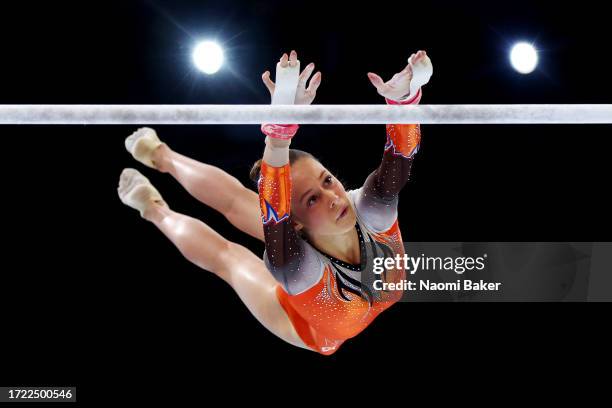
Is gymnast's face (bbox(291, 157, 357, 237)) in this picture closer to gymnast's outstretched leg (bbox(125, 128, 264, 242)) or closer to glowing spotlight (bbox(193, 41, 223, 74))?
gymnast's outstretched leg (bbox(125, 128, 264, 242))

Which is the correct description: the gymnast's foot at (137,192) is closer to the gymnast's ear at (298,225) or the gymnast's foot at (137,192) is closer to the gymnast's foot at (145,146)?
the gymnast's foot at (145,146)

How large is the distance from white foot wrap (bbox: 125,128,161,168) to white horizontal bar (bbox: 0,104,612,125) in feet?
4.99

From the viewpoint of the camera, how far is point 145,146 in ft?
12.8

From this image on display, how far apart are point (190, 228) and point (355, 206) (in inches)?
42.6

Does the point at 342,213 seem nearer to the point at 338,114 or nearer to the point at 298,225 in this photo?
the point at 298,225

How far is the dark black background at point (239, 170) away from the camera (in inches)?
152

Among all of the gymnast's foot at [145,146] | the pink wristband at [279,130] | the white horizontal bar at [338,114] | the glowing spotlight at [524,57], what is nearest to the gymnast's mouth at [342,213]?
the pink wristband at [279,130]

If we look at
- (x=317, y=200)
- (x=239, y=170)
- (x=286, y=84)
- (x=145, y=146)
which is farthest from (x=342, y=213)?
→ (x=145, y=146)

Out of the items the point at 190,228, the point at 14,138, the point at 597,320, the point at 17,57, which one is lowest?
the point at 597,320

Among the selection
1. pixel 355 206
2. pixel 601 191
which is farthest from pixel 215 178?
pixel 601 191

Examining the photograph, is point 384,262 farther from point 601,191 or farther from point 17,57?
point 17,57

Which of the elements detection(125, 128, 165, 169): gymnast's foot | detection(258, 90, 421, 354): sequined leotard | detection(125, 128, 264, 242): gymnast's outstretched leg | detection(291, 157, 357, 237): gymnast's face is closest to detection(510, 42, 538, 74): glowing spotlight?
detection(258, 90, 421, 354): sequined leotard

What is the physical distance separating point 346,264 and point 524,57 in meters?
1.74

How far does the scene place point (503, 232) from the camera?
13.6ft
